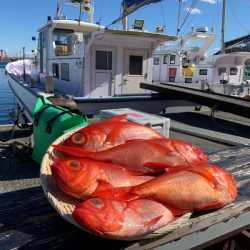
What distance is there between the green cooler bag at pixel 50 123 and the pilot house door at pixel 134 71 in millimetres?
5422

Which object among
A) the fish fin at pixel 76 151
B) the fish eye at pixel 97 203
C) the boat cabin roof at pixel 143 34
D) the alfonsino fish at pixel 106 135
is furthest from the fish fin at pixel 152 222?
the boat cabin roof at pixel 143 34

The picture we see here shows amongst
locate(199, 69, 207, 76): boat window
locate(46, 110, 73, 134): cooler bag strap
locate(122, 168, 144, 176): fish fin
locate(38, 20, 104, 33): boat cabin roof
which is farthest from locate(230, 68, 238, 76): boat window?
locate(122, 168, 144, 176): fish fin

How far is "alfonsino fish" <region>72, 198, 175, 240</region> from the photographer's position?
1423 millimetres

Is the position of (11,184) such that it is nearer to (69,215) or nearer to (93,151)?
(93,151)

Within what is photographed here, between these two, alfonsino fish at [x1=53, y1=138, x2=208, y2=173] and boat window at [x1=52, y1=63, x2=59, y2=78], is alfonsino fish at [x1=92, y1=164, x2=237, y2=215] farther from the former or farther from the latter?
boat window at [x1=52, y1=63, x2=59, y2=78]

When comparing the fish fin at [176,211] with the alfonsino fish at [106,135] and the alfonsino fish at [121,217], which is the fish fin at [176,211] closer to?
the alfonsino fish at [121,217]

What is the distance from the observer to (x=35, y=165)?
15.0 feet

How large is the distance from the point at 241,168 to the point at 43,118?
256cm

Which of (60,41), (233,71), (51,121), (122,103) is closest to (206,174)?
(51,121)

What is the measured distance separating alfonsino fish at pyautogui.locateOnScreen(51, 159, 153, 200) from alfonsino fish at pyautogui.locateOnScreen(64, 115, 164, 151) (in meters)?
0.32

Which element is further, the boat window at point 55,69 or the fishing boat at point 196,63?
the fishing boat at point 196,63

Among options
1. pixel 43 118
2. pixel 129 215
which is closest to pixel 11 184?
pixel 43 118

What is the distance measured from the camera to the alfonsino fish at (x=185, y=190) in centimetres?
167

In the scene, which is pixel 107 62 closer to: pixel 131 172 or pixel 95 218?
pixel 131 172
